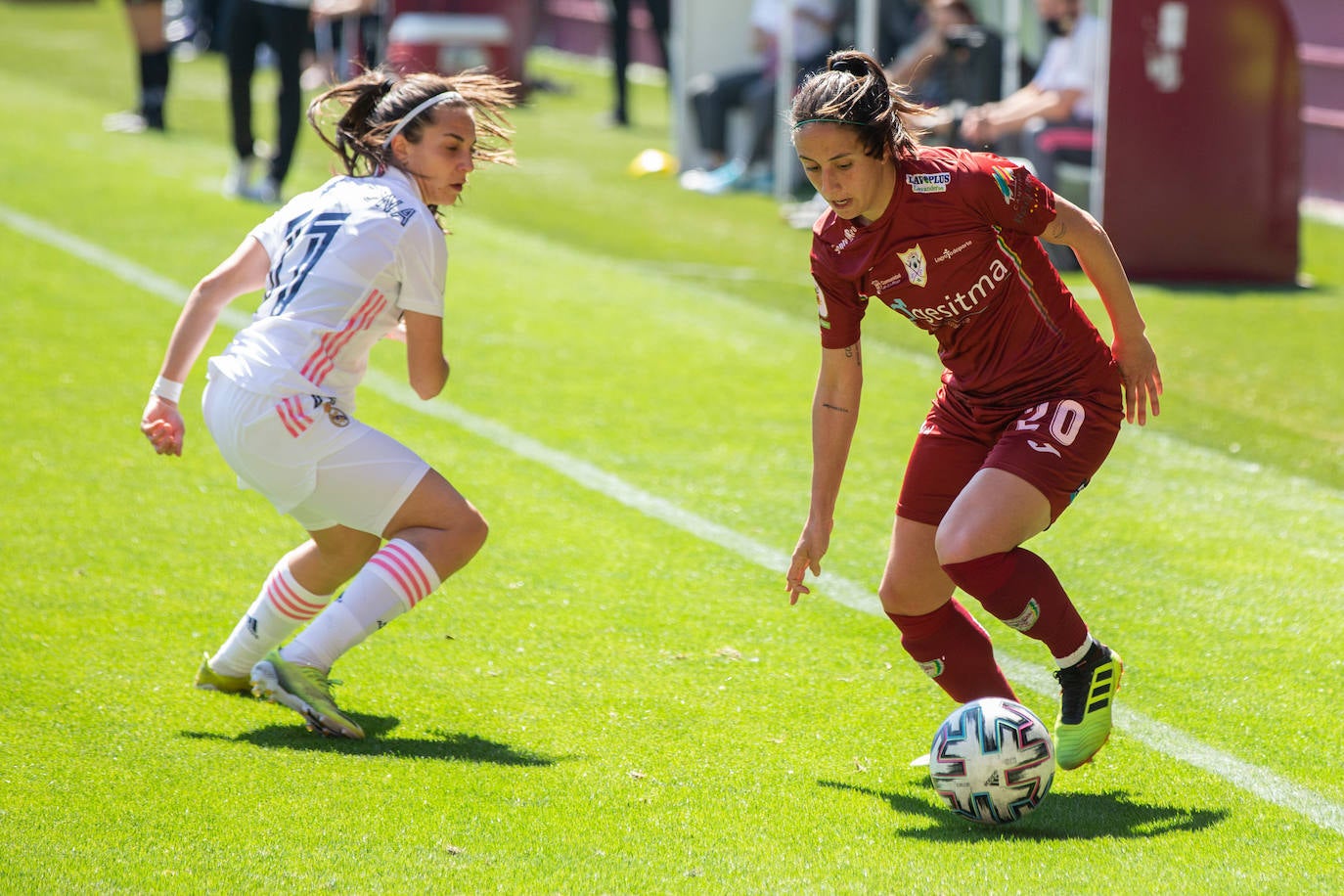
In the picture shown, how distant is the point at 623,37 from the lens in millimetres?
18312

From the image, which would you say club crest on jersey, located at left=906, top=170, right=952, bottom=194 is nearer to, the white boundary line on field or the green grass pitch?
the green grass pitch

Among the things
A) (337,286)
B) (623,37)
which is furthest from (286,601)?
(623,37)

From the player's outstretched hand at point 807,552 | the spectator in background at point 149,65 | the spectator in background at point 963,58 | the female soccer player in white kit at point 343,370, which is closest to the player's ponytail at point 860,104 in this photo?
the player's outstretched hand at point 807,552

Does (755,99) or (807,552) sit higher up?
(807,552)

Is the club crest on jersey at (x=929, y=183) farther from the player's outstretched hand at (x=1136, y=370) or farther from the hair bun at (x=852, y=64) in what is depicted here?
the player's outstretched hand at (x=1136, y=370)

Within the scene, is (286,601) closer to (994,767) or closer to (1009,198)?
(994,767)

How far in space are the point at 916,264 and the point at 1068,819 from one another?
4.42 feet

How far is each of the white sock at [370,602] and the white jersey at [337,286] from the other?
1.47ft

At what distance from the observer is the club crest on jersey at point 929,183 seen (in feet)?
12.8

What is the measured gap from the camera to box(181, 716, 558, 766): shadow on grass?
4.14 meters

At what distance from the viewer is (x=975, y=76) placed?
1302 cm

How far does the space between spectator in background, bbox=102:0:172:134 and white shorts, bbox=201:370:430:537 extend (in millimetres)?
12841

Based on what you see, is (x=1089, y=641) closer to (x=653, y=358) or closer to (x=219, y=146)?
(x=653, y=358)

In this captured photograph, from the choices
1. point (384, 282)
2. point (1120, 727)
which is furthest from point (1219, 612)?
point (384, 282)
